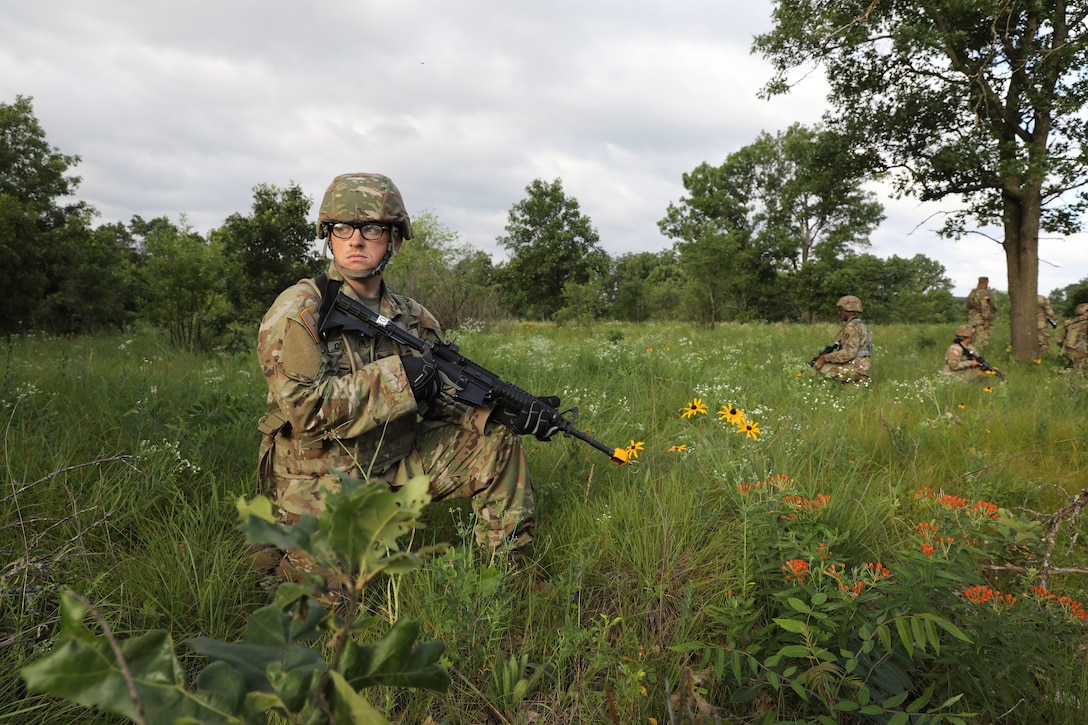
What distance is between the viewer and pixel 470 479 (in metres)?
2.62

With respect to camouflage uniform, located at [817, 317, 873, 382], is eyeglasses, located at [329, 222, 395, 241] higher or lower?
higher

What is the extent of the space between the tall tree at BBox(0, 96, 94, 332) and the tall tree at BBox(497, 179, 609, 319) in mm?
26106

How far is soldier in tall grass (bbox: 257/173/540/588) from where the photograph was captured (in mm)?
2322

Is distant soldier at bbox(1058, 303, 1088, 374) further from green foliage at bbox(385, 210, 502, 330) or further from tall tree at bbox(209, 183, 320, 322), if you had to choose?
tall tree at bbox(209, 183, 320, 322)

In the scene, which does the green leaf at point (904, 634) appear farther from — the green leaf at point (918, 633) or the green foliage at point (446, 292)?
the green foliage at point (446, 292)

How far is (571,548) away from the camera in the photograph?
238 cm

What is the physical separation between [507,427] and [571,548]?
2.21 ft

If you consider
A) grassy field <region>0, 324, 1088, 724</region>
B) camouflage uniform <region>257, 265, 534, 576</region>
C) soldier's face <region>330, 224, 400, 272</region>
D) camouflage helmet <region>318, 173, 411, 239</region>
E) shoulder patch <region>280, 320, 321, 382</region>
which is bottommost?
grassy field <region>0, 324, 1088, 724</region>

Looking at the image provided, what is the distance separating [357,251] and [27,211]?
14.9 m

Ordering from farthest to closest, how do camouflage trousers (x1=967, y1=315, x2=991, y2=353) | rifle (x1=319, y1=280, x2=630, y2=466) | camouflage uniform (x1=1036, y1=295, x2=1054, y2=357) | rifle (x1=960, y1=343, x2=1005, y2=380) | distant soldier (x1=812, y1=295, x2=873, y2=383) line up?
camouflage trousers (x1=967, y1=315, x2=991, y2=353) < camouflage uniform (x1=1036, y1=295, x2=1054, y2=357) < distant soldier (x1=812, y1=295, x2=873, y2=383) < rifle (x1=960, y1=343, x2=1005, y2=380) < rifle (x1=319, y1=280, x2=630, y2=466)

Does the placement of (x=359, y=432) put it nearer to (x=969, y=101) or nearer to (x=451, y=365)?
(x=451, y=365)

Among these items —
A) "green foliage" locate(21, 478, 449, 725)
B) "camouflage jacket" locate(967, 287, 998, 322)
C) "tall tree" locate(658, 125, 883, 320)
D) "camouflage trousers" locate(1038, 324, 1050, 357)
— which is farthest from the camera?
"tall tree" locate(658, 125, 883, 320)

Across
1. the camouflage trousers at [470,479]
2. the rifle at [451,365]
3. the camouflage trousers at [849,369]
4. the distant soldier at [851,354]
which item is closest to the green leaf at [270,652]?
the camouflage trousers at [470,479]

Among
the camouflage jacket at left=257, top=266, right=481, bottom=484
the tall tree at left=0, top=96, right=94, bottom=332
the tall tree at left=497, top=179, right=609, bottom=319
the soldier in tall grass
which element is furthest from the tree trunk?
the tall tree at left=497, top=179, right=609, bottom=319
